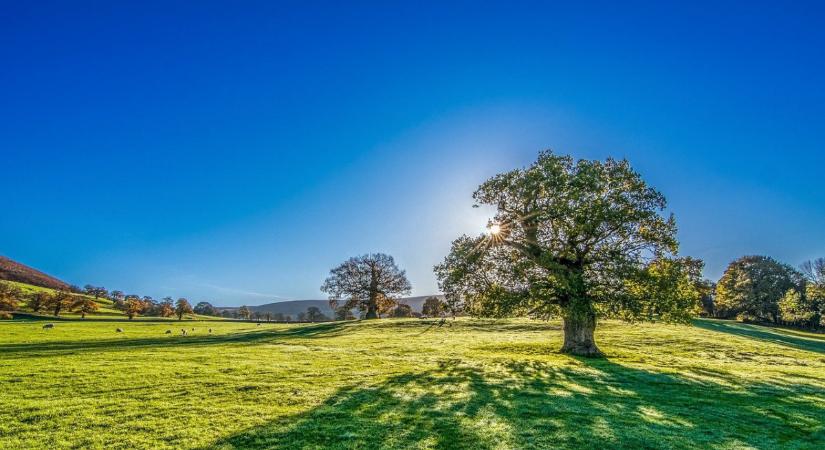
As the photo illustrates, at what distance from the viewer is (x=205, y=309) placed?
127m

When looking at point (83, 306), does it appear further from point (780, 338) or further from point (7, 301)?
point (780, 338)

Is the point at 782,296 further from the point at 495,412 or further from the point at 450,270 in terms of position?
the point at 495,412

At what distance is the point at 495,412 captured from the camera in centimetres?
1180

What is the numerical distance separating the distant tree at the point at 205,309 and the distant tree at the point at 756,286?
Result: 140544 mm

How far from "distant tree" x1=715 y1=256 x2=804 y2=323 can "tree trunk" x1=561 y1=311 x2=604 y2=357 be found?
79505 millimetres

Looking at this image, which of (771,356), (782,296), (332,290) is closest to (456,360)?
(771,356)

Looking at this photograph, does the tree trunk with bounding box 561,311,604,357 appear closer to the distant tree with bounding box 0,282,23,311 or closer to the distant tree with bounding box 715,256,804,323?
the distant tree with bounding box 715,256,804,323

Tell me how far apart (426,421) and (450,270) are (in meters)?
19.4

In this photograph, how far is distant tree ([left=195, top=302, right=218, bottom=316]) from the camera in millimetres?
126637

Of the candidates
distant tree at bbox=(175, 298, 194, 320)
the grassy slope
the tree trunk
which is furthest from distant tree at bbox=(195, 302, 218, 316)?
the tree trunk

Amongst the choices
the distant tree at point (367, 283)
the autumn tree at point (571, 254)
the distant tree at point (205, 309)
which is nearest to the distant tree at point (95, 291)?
the distant tree at point (205, 309)

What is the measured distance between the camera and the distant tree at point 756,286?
274 feet

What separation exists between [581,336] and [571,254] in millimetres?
5870

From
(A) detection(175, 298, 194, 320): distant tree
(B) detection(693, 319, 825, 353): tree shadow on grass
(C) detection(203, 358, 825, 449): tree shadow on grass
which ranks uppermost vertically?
(A) detection(175, 298, 194, 320): distant tree
